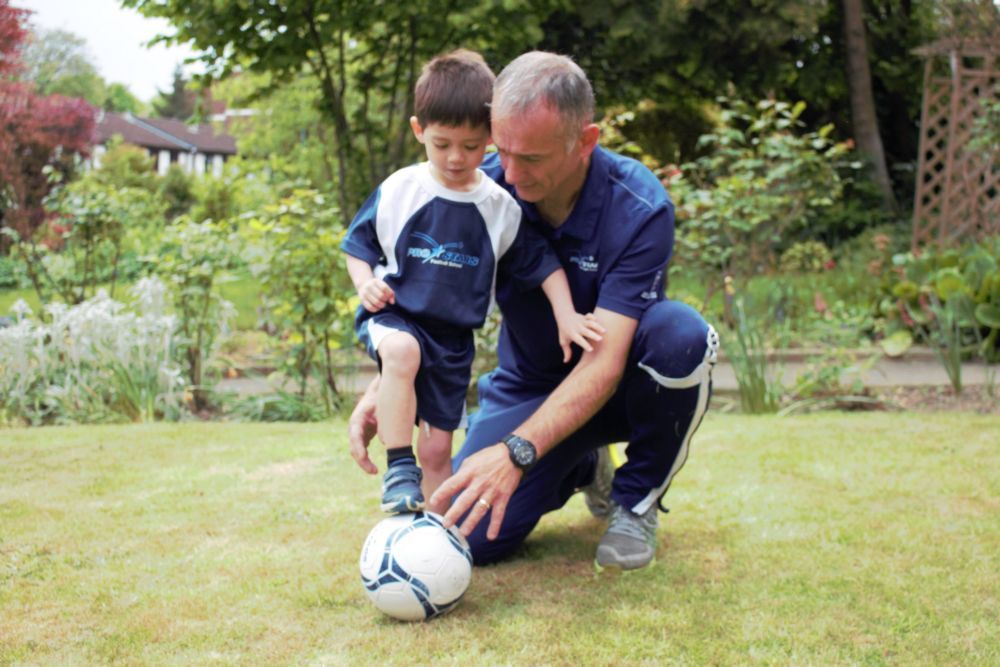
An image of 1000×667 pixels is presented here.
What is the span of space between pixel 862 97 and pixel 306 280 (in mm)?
9528

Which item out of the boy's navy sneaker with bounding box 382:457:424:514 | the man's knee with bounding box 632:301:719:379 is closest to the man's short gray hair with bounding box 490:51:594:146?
the man's knee with bounding box 632:301:719:379

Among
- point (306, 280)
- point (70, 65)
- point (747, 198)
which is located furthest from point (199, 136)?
point (306, 280)

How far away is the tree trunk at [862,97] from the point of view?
503 inches

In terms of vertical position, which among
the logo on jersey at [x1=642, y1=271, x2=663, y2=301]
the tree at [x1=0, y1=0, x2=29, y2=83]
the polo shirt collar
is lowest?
the logo on jersey at [x1=642, y1=271, x2=663, y2=301]

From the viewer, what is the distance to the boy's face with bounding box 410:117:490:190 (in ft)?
9.01

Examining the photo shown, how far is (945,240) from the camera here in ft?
28.7

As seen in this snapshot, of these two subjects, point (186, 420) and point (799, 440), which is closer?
point (799, 440)

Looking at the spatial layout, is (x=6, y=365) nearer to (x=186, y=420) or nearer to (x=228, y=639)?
(x=186, y=420)

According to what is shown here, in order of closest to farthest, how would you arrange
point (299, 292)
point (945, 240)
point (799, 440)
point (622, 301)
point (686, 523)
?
point (622, 301) < point (686, 523) < point (799, 440) < point (299, 292) < point (945, 240)

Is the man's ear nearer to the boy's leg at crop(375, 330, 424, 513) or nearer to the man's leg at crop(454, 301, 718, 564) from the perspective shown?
the man's leg at crop(454, 301, 718, 564)

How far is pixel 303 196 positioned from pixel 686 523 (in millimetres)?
3333

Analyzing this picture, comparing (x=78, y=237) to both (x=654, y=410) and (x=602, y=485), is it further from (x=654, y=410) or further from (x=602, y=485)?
(x=654, y=410)

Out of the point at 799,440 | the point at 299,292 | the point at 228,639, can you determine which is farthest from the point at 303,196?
the point at 228,639

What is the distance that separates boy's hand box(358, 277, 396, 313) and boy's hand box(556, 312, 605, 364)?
0.46 m
